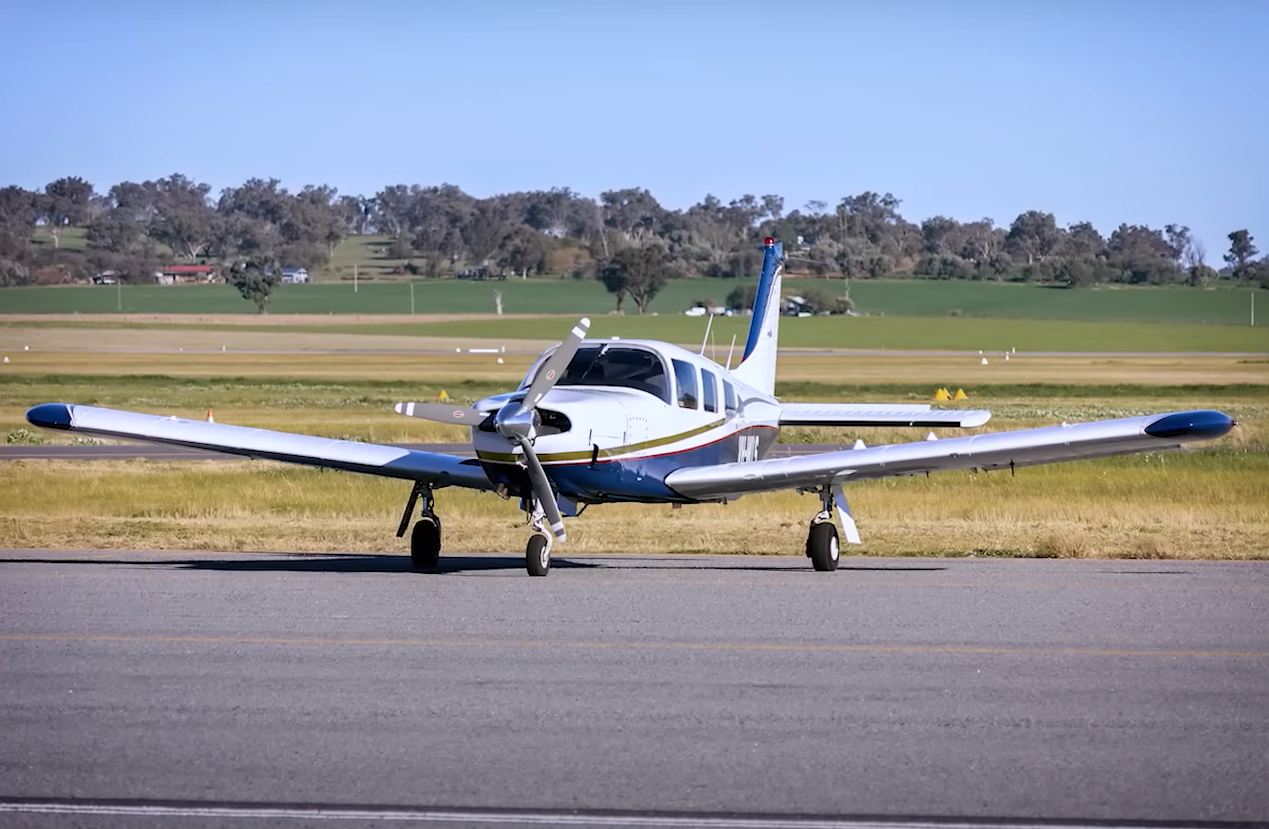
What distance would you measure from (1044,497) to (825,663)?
54.8ft

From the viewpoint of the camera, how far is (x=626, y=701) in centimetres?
957

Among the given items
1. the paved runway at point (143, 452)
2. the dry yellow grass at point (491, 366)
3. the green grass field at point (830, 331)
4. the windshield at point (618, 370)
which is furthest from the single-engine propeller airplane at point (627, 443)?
the green grass field at point (830, 331)

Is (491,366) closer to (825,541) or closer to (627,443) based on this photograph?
(825,541)

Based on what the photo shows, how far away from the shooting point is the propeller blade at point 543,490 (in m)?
15.4

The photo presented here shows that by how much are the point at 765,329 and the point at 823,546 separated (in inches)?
215

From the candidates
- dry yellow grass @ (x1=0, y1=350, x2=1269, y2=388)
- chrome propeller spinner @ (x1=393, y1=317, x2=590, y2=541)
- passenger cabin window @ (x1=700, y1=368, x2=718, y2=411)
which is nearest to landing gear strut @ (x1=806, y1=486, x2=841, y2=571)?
passenger cabin window @ (x1=700, y1=368, x2=718, y2=411)

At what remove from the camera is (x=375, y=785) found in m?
7.68

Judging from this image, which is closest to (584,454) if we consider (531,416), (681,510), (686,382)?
(531,416)

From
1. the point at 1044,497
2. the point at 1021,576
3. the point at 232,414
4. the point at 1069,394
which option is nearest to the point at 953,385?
the point at 1069,394

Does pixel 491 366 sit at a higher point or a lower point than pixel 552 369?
lower

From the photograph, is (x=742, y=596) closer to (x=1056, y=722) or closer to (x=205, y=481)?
(x=1056, y=722)

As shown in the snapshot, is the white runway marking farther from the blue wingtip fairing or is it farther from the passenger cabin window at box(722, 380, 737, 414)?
the blue wingtip fairing

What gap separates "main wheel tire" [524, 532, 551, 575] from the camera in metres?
A: 15.8

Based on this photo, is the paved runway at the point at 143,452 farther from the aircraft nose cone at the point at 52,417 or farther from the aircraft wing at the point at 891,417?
the aircraft nose cone at the point at 52,417
